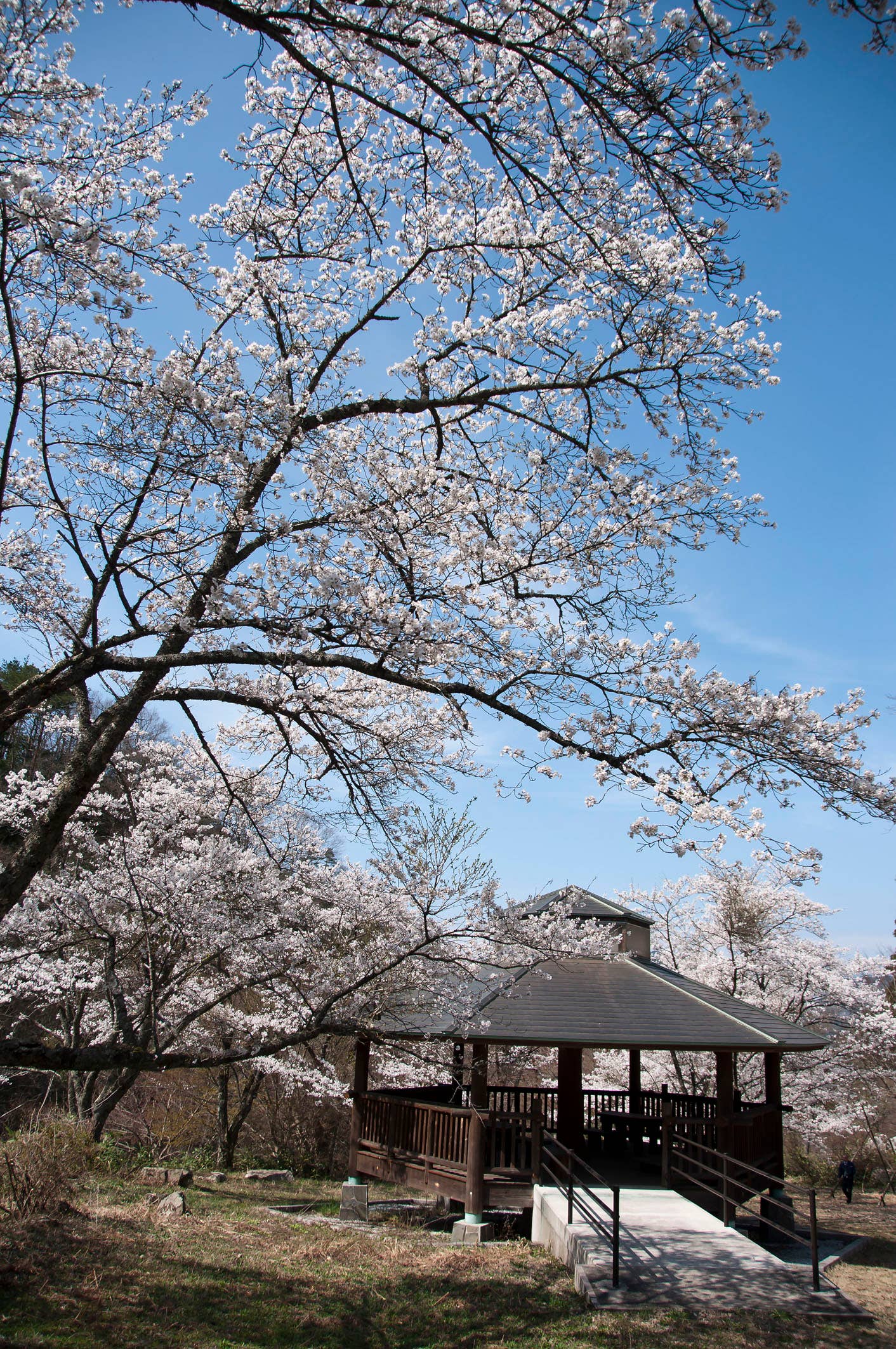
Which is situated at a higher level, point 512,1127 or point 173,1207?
point 512,1127

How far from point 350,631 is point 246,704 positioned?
0.96 m

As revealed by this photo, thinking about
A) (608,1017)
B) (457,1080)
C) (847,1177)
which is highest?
(608,1017)

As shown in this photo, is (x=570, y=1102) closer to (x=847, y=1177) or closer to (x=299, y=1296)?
(x=299, y=1296)

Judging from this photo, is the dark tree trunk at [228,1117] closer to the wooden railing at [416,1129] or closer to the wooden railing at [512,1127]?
the wooden railing at [512,1127]

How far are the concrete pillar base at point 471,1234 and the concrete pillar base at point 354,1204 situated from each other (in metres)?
1.77

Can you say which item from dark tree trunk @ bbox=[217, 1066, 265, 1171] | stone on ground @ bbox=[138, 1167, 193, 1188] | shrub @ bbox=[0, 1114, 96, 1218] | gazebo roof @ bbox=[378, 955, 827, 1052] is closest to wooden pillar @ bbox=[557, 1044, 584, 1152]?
gazebo roof @ bbox=[378, 955, 827, 1052]

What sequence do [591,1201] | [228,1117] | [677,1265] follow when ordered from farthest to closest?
[228,1117], [591,1201], [677,1265]

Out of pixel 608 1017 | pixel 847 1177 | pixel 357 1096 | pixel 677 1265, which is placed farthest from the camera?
pixel 847 1177

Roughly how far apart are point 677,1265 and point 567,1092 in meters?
3.61

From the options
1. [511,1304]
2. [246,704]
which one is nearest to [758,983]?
[511,1304]

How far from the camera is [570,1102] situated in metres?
10.7

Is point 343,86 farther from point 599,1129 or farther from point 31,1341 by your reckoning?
point 599,1129

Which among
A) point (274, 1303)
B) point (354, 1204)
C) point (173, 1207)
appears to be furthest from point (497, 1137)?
point (274, 1303)

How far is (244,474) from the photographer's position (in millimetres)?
5422
